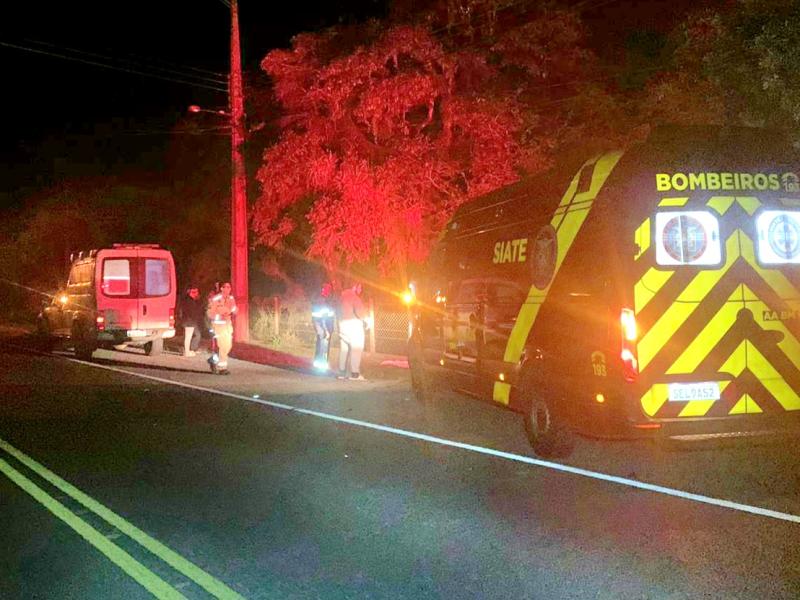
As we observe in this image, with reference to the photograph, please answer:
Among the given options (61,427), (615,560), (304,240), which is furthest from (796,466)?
(304,240)

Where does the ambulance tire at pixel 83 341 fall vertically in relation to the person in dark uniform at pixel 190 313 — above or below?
below

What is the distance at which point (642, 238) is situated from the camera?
273 inches

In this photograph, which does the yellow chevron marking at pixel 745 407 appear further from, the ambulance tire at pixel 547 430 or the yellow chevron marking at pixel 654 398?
the ambulance tire at pixel 547 430

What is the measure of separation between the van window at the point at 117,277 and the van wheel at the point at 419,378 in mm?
9560

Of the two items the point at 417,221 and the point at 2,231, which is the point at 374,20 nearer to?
the point at 417,221

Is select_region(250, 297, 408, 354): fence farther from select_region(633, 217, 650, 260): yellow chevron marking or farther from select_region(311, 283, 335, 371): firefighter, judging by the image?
select_region(633, 217, 650, 260): yellow chevron marking

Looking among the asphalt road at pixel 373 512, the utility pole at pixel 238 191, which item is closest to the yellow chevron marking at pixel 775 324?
the asphalt road at pixel 373 512

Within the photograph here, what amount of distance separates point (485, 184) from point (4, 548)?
1142cm

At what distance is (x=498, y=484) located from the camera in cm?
736

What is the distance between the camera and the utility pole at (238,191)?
20.6 meters

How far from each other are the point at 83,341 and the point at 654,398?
15.7m

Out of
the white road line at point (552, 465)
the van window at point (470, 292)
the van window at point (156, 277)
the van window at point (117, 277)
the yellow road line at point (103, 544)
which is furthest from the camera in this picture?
the van window at point (156, 277)

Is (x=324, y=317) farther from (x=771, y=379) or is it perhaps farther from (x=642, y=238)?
(x=771, y=379)

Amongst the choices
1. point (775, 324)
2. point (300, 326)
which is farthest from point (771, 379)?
point (300, 326)
